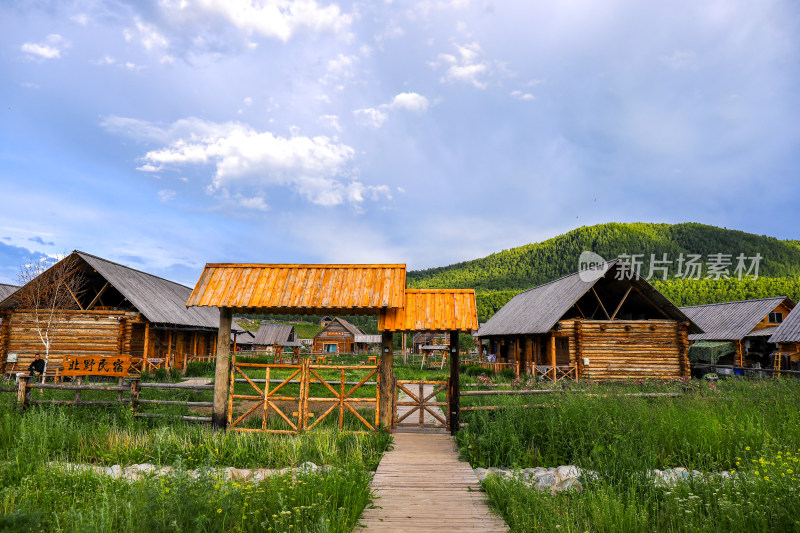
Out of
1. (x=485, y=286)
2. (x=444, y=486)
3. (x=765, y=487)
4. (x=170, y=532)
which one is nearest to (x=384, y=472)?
(x=444, y=486)

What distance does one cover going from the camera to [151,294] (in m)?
29.3

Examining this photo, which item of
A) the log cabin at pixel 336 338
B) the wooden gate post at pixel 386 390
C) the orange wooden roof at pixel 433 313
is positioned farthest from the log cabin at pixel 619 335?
the log cabin at pixel 336 338

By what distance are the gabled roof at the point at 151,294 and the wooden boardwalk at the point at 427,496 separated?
66.3ft

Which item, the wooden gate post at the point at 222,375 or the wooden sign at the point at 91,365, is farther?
the wooden sign at the point at 91,365

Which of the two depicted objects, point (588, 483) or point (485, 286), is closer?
point (588, 483)

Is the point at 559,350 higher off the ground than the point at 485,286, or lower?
lower

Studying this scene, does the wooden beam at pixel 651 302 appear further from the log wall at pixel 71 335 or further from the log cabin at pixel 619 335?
the log wall at pixel 71 335

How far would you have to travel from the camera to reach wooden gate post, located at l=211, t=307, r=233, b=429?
466 inches

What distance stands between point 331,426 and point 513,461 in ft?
15.3

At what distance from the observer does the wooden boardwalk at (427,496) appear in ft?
20.7

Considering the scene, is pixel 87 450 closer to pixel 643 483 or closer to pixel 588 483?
pixel 588 483

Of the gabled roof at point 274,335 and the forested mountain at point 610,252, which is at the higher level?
the forested mountain at point 610,252

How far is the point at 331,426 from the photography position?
37.9 ft

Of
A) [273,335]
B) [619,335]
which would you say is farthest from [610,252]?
[619,335]
